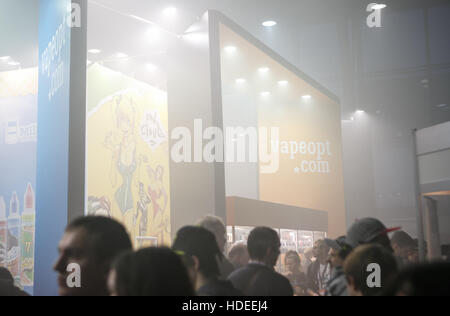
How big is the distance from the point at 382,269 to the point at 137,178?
17.1 ft

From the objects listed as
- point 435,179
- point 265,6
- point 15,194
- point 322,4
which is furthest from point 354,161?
point 15,194

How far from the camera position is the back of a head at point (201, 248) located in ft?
7.56

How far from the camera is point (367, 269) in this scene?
2.16 metres

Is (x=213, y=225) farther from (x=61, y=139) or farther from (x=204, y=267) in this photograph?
(x=61, y=139)

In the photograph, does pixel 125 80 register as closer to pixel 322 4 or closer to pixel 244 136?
pixel 244 136

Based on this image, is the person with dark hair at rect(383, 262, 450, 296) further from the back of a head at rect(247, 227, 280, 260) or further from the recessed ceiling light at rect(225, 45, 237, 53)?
the recessed ceiling light at rect(225, 45, 237, 53)

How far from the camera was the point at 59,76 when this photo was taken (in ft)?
13.1

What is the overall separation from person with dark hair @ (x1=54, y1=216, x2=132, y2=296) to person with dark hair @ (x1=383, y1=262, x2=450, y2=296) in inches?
35.1

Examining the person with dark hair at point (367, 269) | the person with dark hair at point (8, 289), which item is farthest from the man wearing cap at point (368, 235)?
the person with dark hair at point (8, 289)

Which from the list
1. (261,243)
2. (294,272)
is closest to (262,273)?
(261,243)

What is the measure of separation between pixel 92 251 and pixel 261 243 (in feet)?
4.59

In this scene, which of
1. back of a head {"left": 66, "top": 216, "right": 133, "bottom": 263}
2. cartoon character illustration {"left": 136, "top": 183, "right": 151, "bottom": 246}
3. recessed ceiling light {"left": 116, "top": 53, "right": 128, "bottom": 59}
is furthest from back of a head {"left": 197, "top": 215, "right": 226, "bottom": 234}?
recessed ceiling light {"left": 116, "top": 53, "right": 128, "bottom": 59}

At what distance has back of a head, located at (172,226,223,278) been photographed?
7.56 feet
